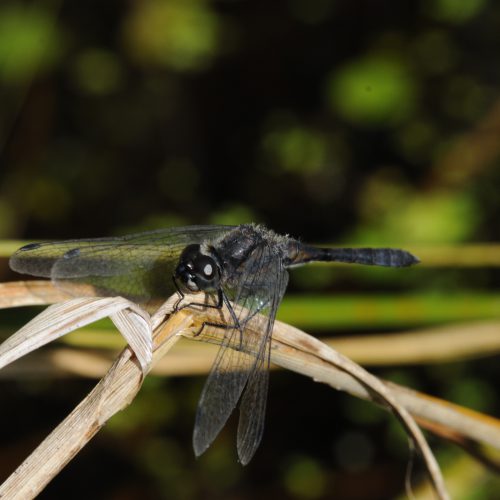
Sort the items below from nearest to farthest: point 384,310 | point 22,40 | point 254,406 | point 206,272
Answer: point 254,406, point 206,272, point 384,310, point 22,40

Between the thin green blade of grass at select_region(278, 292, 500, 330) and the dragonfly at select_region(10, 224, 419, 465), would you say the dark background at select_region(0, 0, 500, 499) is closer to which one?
the thin green blade of grass at select_region(278, 292, 500, 330)

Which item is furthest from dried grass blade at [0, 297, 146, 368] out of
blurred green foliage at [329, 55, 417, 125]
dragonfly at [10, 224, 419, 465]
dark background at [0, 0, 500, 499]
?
blurred green foliage at [329, 55, 417, 125]

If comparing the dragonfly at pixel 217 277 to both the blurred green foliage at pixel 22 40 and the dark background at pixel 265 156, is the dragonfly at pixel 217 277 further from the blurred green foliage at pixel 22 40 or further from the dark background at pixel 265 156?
the blurred green foliage at pixel 22 40

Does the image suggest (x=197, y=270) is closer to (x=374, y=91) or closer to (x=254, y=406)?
(x=254, y=406)

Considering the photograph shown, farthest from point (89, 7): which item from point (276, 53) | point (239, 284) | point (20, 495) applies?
point (20, 495)

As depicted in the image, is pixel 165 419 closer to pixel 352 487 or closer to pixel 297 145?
pixel 352 487

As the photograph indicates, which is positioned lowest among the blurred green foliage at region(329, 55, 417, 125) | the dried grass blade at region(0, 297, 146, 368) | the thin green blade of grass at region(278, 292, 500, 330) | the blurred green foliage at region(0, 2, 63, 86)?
the thin green blade of grass at region(278, 292, 500, 330)

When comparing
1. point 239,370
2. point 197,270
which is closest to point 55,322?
point 239,370
